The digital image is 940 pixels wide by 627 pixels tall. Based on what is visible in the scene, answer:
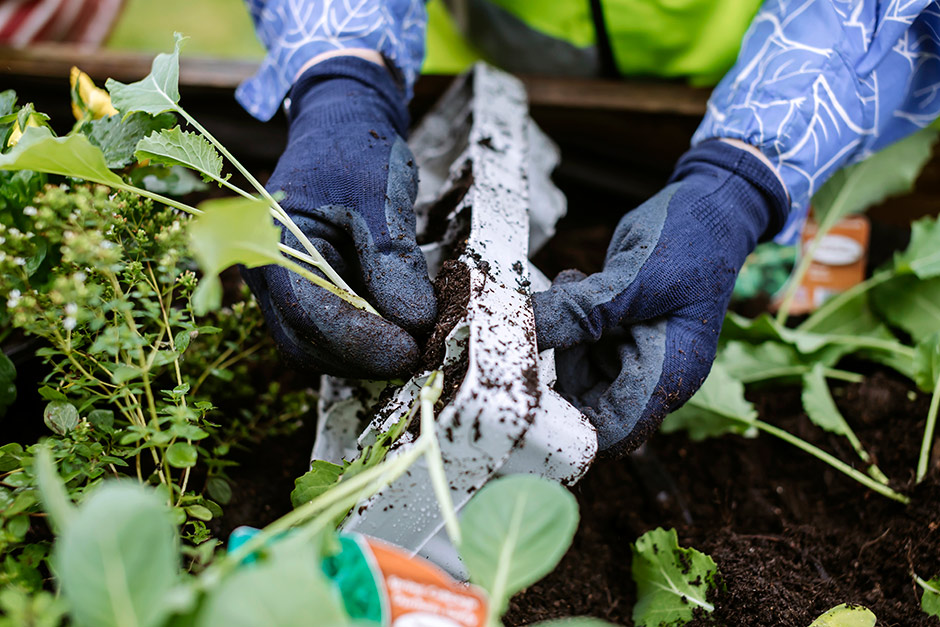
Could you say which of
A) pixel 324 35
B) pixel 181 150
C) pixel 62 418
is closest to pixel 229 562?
pixel 62 418

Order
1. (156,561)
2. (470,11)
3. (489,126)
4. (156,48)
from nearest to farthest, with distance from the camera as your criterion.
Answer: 1. (156,561)
2. (489,126)
3. (470,11)
4. (156,48)

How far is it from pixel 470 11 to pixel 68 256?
1128 mm

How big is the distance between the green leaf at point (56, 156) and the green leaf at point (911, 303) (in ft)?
4.34

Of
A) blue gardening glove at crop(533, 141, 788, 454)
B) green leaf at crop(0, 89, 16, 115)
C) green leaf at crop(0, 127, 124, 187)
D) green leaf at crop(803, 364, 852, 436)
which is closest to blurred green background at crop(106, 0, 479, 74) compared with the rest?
green leaf at crop(0, 89, 16, 115)

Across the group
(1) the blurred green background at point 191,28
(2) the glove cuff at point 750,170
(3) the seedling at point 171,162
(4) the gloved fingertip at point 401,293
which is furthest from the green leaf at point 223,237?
(1) the blurred green background at point 191,28

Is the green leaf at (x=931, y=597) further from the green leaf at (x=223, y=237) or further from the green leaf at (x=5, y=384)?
the green leaf at (x=5, y=384)

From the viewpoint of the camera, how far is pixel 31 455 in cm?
64

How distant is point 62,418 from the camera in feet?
2.11

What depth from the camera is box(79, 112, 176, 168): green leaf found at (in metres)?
0.74

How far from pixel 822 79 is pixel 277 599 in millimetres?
943

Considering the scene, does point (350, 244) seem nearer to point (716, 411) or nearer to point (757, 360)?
point (716, 411)

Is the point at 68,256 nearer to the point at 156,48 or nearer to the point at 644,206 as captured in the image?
the point at 644,206

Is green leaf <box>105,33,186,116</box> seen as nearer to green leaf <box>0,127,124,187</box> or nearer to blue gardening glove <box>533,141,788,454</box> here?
green leaf <box>0,127,124,187</box>

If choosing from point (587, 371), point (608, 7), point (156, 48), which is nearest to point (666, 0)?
point (608, 7)
